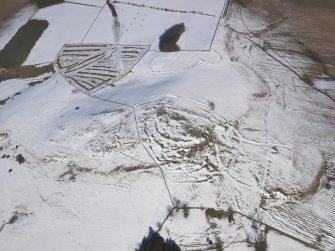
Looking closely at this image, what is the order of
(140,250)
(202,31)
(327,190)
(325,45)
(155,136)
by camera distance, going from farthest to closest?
1. (202,31)
2. (325,45)
3. (155,136)
4. (327,190)
5. (140,250)

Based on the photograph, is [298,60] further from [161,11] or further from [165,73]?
Answer: [161,11]

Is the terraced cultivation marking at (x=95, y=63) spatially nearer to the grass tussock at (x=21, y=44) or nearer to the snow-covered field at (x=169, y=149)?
the snow-covered field at (x=169, y=149)

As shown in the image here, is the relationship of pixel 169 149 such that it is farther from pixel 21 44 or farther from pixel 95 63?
pixel 21 44

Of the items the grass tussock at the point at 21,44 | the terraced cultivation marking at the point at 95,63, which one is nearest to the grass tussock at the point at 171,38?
the terraced cultivation marking at the point at 95,63

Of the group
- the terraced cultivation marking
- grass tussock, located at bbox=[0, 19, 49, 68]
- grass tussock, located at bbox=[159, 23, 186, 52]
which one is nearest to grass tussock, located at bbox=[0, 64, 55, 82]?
grass tussock, located at bbox=[0, 19, 49, 68]

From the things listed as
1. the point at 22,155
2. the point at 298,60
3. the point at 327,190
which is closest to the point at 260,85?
the point at 298,60

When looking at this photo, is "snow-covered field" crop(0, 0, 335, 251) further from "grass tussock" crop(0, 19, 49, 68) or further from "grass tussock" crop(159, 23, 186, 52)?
"grass tussock" crop(0, 19, 49, 68)
